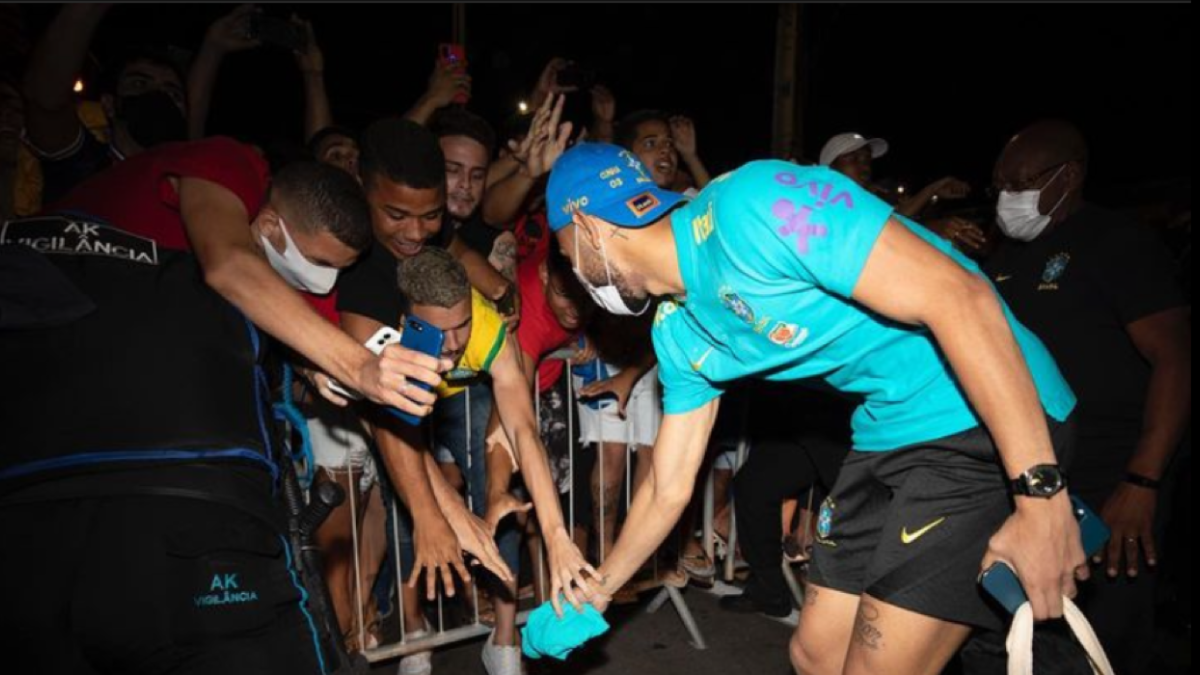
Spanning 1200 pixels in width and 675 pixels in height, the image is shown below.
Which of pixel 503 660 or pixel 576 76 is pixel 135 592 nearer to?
pixel 503 660

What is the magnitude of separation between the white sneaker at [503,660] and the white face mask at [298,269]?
1.92m

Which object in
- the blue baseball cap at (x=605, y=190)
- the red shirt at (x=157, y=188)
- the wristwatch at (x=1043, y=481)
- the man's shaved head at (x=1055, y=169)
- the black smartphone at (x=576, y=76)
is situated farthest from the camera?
the black smartphone at (x=576, y=76)

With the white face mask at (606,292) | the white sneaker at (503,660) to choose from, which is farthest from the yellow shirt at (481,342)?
the white sneaker at (503,660)

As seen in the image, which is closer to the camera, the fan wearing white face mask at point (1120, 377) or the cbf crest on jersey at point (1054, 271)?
the fan wearing white face mask at point (1120, 377)

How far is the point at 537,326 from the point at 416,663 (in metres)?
1.73

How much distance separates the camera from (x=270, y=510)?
1719 mm

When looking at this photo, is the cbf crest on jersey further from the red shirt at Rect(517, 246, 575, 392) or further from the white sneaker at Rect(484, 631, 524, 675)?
the white sneaker at Rect(484, 631, 524, 675)

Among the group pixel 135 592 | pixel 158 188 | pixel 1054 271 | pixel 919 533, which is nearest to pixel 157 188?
pixel 158 188

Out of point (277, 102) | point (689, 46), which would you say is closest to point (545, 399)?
point (277, 102)

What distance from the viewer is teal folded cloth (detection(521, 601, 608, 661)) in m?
2.31

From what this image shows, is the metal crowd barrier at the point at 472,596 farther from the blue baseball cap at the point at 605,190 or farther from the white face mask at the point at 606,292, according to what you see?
the blue baseball cap at the point at 605,190

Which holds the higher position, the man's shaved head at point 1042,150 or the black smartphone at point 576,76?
the black smartphone at point 576,76

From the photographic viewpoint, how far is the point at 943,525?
196 centimetres

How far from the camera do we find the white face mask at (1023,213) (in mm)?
3219
